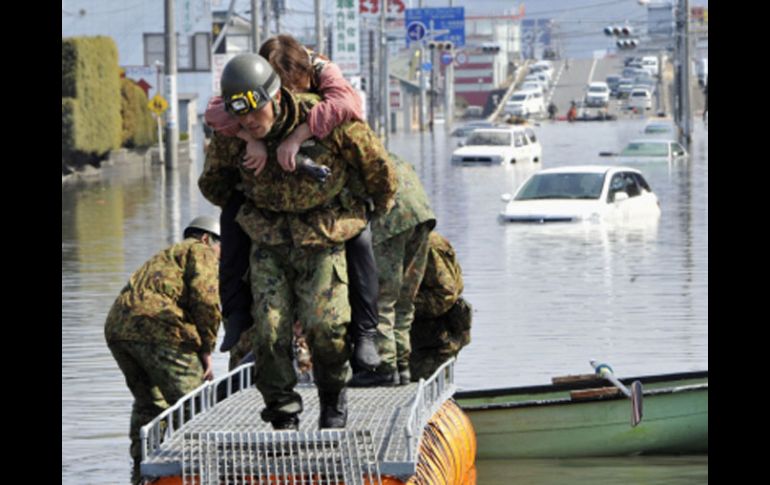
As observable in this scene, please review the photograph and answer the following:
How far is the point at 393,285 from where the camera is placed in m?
8.86

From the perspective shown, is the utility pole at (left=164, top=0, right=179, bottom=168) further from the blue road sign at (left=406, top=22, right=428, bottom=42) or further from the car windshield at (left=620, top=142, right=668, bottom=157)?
the blue road sign at (left=406, top=22, right=428, bottom=42)

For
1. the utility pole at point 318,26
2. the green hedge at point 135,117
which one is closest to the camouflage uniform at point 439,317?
the green hedge at point 135,117

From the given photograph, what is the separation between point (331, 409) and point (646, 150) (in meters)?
45.7

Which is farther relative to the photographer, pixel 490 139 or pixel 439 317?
pixel 490 139

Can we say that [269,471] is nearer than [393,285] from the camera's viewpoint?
Yes

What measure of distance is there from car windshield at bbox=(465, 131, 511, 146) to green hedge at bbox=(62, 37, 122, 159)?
39.6 feet

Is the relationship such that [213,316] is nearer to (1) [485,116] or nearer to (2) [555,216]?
(2) [555,216]

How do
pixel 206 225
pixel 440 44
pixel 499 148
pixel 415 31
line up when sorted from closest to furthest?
pixel 206 225 < pixel 499 148 < pixel 415 31 < pixel 440 44

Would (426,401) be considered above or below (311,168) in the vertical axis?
below

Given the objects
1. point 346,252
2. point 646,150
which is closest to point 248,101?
point 346,252

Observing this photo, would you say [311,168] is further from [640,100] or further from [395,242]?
[640,100]

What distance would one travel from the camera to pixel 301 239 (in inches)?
292
